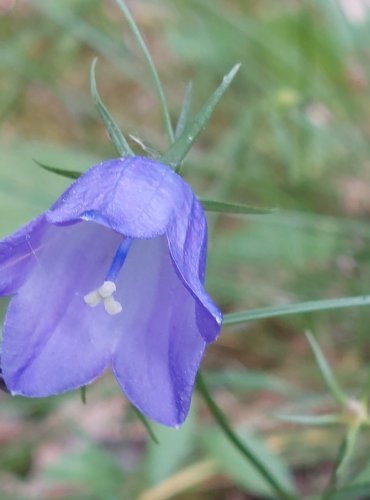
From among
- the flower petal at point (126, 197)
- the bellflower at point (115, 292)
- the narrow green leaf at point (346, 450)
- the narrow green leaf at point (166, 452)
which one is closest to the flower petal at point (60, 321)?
the bellflower at point (115, 292)

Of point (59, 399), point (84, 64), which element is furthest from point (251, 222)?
point (84, 64)

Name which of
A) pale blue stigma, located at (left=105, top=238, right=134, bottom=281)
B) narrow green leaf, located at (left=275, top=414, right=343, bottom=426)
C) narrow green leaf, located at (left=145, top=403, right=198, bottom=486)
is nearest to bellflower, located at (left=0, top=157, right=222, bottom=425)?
pale blue stigma, located at (left=105, top=238, right=134, bottom=281)

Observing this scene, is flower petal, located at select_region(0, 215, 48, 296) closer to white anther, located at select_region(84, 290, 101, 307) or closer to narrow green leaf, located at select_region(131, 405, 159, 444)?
white anther, located at select_region(84, 290, 101, 307)

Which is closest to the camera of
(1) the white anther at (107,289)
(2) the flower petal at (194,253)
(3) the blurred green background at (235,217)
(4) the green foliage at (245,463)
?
(2) the flower petal at (194,253)

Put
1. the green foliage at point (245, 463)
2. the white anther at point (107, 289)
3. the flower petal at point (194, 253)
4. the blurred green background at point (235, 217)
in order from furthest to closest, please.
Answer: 1. the blurred green background at point (235, 217)
2. the green foliage at point (245, 463)
3. the white anther at point (107, 289)
4. the flower petal at point (194, 253)

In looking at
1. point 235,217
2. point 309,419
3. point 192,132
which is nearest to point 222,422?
point 309,419

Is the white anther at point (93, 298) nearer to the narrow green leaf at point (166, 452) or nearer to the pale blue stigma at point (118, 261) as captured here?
the pale blue stigma at point (118, 261)

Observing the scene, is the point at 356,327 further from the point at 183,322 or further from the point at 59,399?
the point at 183,322
